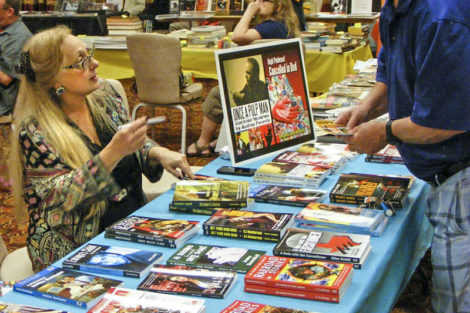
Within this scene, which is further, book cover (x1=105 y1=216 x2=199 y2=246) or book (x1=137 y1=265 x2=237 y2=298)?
book cover (x1=105 y1=216 x2=199 y2=246)

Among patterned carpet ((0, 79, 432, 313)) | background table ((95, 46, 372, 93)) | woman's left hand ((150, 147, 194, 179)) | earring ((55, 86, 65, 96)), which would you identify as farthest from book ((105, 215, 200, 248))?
background table ((95, 46, 372, 93))

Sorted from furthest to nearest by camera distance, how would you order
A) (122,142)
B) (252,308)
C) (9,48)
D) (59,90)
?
(9,48), (59,90), (122,142), (252,308)

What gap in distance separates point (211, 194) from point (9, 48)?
10.4 feet

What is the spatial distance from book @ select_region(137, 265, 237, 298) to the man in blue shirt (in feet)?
2.28

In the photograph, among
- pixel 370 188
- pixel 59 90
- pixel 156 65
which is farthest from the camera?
pixel 156 65

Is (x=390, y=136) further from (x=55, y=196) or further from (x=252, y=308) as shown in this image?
(x=55, y=196)

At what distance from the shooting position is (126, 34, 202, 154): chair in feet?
16.0

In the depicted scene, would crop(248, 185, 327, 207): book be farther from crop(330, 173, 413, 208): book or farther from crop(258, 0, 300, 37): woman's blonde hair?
crop(258, 0, 300, 37): woman's blonde hair

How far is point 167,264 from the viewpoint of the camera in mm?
1654

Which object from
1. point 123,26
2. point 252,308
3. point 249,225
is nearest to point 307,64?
point 123,26

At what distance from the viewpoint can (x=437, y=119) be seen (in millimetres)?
1701

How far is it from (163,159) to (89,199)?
467 mm

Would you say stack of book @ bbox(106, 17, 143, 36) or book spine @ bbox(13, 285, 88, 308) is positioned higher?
stack of book @ bbox(106, 17, 143, 36)

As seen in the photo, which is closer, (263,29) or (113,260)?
(113,260)
